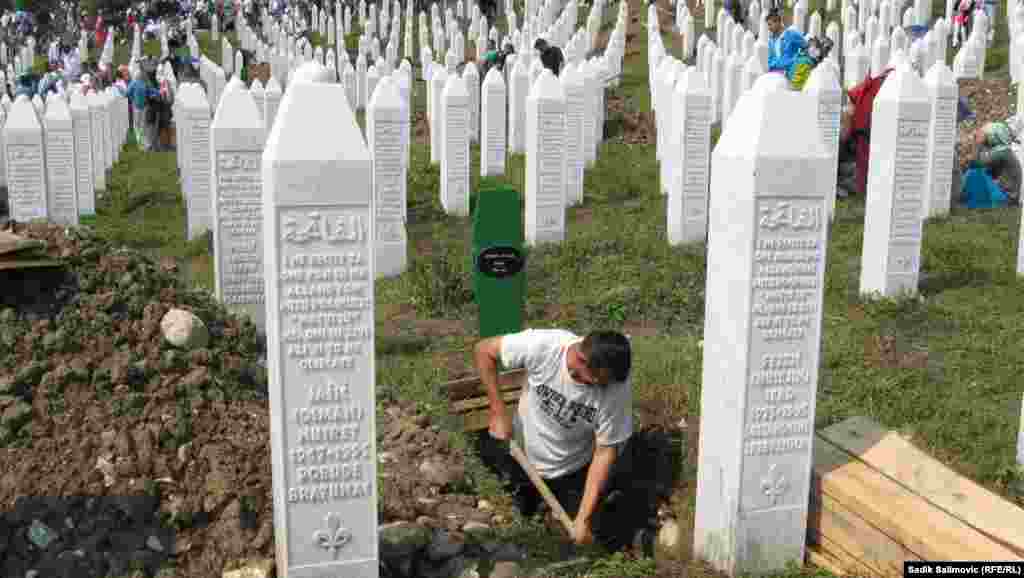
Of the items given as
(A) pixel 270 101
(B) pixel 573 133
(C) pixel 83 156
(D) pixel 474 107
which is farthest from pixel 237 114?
(D) pixel 474 107

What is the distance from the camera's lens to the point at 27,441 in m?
4.78

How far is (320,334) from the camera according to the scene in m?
3.75

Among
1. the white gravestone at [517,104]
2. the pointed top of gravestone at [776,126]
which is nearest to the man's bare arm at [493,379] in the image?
the pointed top of gravestone at [776,126]

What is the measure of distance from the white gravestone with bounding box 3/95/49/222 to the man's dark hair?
8.67m

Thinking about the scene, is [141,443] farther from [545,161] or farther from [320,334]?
[545,161]

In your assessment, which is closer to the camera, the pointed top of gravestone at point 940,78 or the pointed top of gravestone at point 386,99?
the pointed top of gravestone at point 940,78

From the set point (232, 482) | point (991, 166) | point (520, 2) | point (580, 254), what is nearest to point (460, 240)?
point (580, 254)

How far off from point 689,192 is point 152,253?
5.93m

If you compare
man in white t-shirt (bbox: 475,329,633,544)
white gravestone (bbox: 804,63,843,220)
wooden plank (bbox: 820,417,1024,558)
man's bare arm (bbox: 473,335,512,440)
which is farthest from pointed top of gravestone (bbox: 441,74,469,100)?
wooden plank (bbox: 820,417,1024,558)

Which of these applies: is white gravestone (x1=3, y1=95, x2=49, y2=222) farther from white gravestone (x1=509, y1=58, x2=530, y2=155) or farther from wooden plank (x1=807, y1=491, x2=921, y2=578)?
wooden plank (x1=807, y1=491, x2=921, y2=578)

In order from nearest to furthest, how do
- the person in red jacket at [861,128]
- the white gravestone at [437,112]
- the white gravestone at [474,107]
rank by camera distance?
the person in red jacket at [861,128], the white gravestone at [437,112], the white gravestone at [474,107]

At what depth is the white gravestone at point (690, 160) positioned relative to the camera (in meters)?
9.73

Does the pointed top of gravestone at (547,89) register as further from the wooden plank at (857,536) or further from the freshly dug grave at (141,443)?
the wooden plank at (857,536)

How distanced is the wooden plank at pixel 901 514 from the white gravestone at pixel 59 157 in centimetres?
1003
